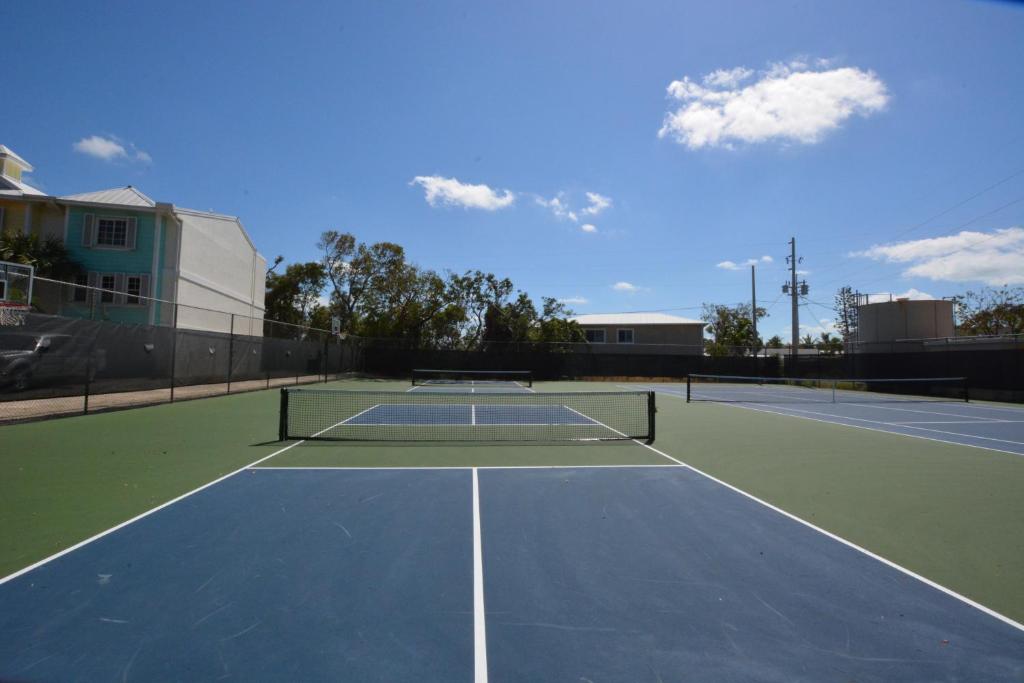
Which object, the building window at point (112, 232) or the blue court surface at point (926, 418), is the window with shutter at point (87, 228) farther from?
the blue court surface at point (926, 418)

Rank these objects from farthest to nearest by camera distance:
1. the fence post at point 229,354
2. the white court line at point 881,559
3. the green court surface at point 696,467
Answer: the fence post at point 229,354
the green court surface at point 696,467
the white court line at point 881,559

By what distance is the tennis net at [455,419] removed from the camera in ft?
34.2

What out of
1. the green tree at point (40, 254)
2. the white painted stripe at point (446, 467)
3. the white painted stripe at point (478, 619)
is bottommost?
the white painted stripe at point (478, 619)

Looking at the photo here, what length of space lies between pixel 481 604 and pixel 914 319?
130ft

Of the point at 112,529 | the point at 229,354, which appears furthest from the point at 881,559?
the point at 229,354

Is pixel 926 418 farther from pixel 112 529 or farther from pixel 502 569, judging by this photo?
pixel 112 529

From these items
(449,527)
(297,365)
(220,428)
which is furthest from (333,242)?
(449,527)

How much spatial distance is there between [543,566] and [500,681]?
150cm

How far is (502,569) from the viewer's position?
416 cm

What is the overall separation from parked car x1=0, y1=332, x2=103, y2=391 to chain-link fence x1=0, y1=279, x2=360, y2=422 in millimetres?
23

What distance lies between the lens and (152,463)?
757cm

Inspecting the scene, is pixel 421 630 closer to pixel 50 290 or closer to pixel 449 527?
pixel 449 527

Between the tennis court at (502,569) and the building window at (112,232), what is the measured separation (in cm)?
2199

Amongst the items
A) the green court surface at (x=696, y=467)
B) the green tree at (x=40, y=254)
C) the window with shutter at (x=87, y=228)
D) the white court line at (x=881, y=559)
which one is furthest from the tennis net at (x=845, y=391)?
the window with shutter at (x=87, y=228)
